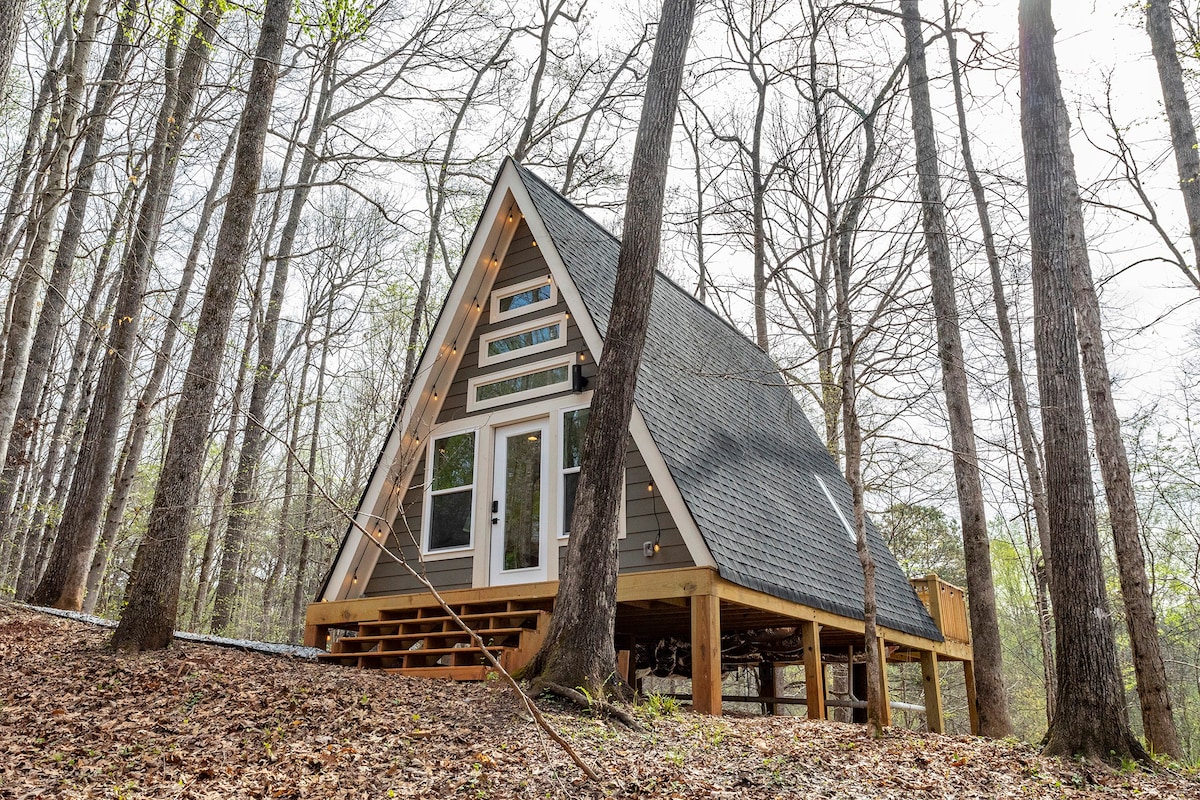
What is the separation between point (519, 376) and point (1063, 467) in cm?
558

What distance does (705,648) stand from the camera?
7055 millimetres

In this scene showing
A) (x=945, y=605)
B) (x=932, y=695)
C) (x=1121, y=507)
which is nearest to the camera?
(x=1121, y=507)

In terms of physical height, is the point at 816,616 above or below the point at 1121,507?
below

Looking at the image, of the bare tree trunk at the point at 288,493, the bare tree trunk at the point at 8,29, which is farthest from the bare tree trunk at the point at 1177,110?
the bare tree trunk at the point at 288,493

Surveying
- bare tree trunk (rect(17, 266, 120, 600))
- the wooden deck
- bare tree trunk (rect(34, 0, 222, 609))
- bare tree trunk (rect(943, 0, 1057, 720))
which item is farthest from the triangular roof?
bare tree trunk (rect(17, 266, 120, 600))

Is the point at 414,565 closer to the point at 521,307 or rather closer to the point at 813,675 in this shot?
the point at 521,307

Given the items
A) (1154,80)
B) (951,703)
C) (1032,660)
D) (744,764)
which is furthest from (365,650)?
(1032,660)

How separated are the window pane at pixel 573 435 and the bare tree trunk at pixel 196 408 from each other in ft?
11.6

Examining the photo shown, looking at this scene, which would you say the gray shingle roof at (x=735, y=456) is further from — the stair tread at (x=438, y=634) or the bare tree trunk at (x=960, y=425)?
the stair tread at (x=438, y=634)

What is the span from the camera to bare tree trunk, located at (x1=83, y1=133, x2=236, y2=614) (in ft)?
34.3

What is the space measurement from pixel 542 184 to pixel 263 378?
6646 millimetres

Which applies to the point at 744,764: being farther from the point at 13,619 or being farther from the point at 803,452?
the point at 803,452

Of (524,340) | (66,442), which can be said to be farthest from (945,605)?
(66,442)

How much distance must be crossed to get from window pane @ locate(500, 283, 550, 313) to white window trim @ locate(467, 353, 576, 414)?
2.56ft
